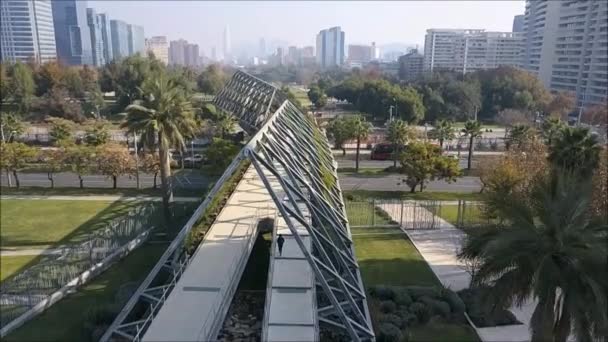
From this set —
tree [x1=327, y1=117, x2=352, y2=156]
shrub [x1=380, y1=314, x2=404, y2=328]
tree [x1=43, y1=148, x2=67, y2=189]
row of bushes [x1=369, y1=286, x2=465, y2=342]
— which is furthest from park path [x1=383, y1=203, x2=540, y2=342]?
tree [x1=43, y1=148, x2=67, y2=189]

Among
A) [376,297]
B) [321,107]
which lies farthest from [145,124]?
[321,107]

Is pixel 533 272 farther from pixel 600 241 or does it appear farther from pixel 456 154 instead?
pixel 456 154

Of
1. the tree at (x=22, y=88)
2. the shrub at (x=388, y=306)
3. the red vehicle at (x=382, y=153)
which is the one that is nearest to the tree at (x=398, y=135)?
the red vehicle at (x=382, y=153)

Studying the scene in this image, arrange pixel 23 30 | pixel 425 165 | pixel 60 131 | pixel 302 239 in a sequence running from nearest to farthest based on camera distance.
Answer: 1. pixel 302 239
2. pixel 425 165
3. pixel 60 131
4. pixel 23 30

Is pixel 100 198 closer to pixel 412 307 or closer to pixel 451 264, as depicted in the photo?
pixel 451 264

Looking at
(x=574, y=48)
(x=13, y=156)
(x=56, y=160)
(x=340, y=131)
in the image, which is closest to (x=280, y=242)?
(x=56, y=160)

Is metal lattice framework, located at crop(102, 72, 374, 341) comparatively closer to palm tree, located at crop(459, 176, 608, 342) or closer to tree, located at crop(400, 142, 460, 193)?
palm tree, located at crop(459, 176, 608, 342)
